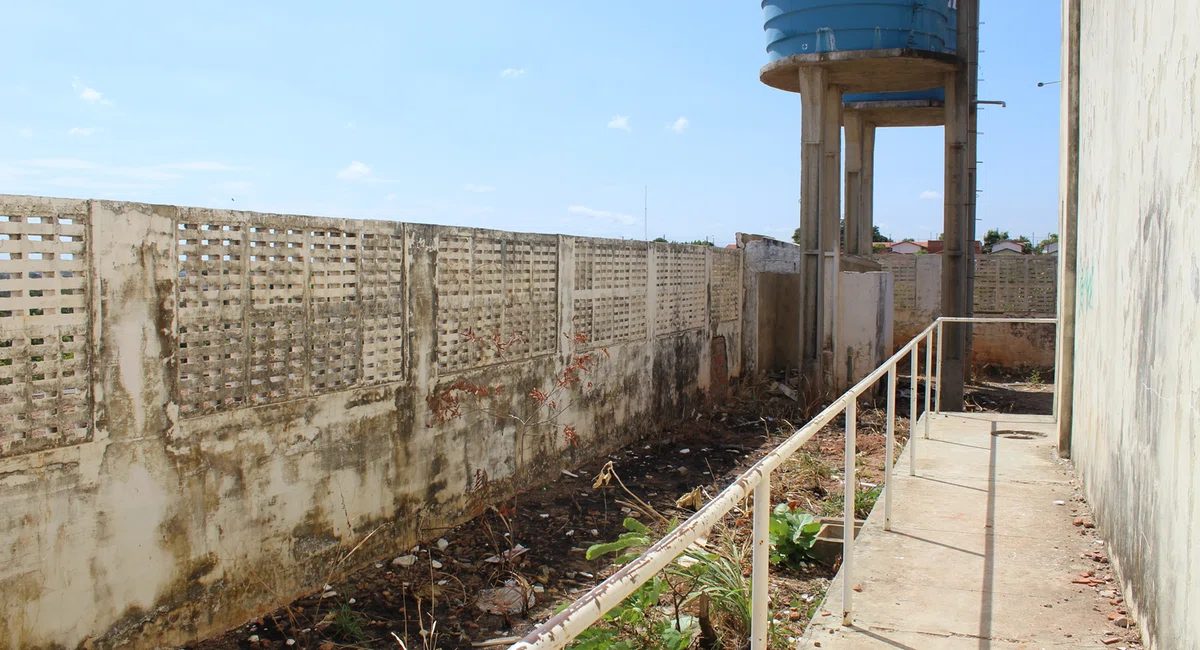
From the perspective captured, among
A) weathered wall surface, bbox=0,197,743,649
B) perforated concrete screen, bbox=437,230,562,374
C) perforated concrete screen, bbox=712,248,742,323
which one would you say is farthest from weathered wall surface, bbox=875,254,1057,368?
weathered wall surface, bbox=0,197,743,649

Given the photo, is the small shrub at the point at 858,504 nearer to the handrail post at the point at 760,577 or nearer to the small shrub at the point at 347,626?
the small shrub at the point at 347,626

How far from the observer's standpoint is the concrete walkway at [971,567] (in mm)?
3518

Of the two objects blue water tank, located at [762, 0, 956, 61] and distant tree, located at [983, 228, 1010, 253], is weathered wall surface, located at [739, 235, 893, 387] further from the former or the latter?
distant tree, located at [983, 228, 1010, 253]

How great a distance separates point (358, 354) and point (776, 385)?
8150 millimetres

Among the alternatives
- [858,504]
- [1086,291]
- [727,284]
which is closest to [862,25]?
[727,284]

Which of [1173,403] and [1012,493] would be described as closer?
[1173,403]

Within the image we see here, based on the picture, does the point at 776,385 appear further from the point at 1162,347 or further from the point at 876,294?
the point at 1162,347

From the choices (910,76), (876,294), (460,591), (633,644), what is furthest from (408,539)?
(910,76)

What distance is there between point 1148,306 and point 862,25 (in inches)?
359

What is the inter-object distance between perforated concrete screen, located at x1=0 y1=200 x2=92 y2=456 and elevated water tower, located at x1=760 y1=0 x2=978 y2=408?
975 cm

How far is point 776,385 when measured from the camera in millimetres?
12297

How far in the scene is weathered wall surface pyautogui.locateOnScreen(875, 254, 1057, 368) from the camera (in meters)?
15.0

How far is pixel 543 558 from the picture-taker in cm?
552

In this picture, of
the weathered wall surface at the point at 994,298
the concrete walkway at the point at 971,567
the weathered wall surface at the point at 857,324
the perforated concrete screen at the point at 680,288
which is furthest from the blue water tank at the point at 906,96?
the concrete walkway at the point at 971,567
